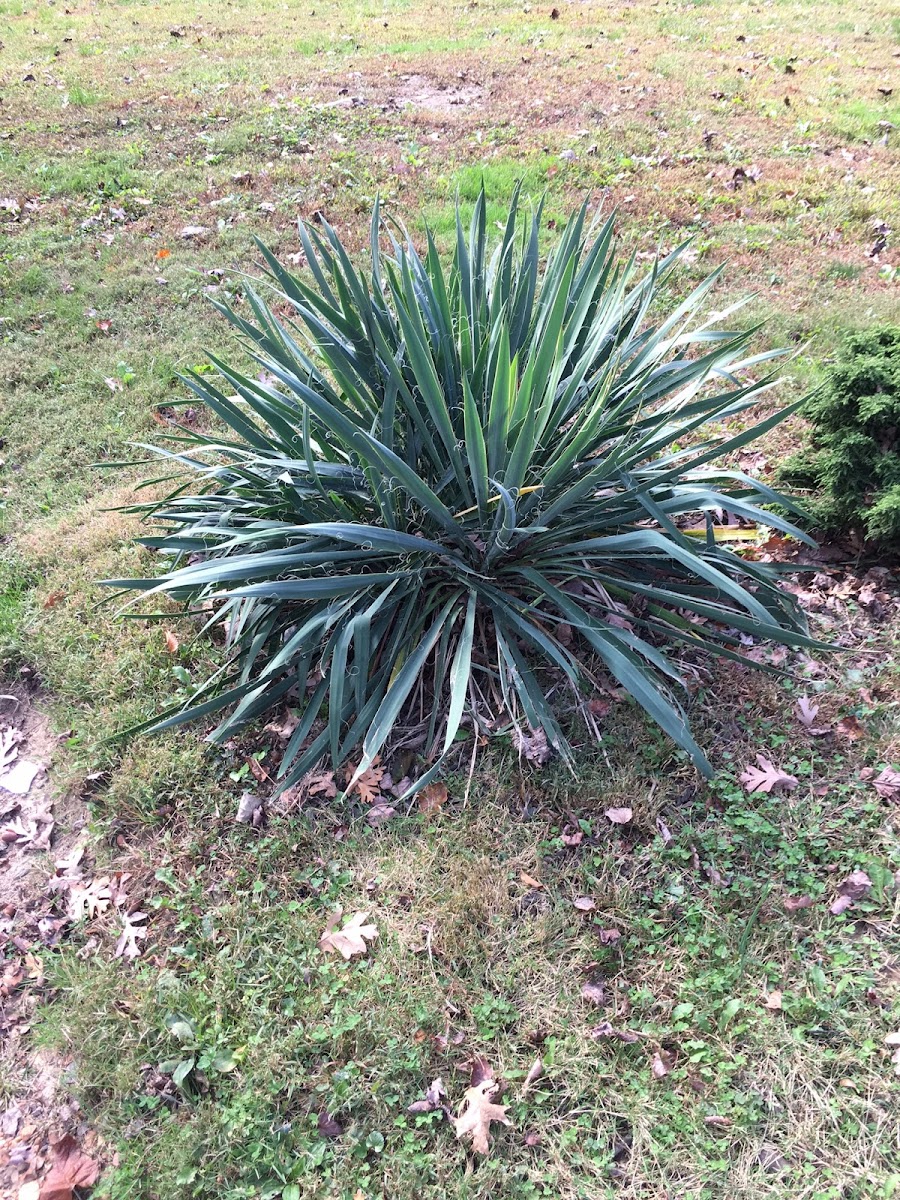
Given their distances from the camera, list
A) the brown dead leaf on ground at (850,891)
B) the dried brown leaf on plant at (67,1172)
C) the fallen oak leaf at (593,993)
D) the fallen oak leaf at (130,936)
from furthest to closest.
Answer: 1. the fallen oak leaf at (130,936)
2. the brown dead leaf on ground at (850,891)
3. the fallen oak leaf at (593,993)
4. the dried brown leaf on plant at (67,1172)

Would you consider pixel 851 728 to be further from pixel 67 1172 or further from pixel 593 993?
pixel 67 1172

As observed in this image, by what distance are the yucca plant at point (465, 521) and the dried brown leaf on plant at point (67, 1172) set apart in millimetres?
1178

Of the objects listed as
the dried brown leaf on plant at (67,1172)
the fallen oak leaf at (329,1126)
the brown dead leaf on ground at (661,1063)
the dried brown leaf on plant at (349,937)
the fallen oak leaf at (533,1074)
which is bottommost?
the dried brown leaf on plant at (67,1172)

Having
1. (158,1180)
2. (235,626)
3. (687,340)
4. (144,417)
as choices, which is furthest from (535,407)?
(144,417)

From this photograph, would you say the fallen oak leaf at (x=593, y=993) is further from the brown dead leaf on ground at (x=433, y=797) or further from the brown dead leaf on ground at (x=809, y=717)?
the brown dead leaf on ground at (x=809, y=717)

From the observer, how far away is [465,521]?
290 cm

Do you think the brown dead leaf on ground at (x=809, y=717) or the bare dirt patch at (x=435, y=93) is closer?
the brown dead leaf on ground at (x=809, y=717)

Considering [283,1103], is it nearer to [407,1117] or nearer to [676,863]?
[407,1117]

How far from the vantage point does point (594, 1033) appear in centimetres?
217

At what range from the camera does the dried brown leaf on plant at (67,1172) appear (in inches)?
78.7

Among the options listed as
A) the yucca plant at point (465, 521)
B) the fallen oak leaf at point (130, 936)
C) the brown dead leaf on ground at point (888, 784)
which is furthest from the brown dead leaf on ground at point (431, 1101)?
the brown dead leaf on ground at point (888, 784)

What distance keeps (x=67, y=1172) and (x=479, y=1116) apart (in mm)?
1119

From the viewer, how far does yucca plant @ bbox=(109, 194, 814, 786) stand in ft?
8.36

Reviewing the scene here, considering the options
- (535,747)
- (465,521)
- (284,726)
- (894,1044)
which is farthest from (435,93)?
(894,1044)
